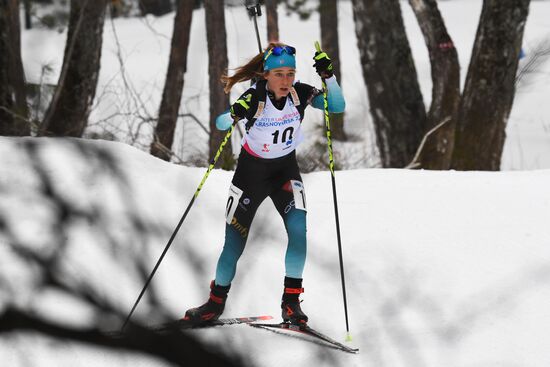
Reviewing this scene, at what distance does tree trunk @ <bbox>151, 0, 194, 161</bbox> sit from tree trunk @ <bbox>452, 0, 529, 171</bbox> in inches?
173

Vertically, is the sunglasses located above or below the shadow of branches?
above

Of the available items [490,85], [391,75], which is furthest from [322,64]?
[391,75]

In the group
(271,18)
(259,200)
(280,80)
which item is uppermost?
(271,18)

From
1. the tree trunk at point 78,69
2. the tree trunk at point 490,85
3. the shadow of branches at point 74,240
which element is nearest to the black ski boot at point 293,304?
the shadow of branches at point 74,240

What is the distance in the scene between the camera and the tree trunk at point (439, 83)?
801cm

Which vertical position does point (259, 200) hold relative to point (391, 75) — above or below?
below

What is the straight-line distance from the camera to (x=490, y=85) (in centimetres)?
771

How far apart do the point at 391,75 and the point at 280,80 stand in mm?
4750

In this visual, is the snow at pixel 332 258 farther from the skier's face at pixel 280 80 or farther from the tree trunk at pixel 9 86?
the tree trunk at pixel 9 86

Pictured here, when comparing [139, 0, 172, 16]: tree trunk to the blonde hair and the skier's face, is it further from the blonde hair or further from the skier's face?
the skier's face

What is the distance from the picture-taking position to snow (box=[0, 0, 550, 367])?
4.37 m

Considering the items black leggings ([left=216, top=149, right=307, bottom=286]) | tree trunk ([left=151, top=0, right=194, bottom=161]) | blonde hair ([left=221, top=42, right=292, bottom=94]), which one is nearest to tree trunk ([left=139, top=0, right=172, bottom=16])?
tree trunk ([left=151, top=0, right=194, bottom=161])

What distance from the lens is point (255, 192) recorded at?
4469 mm

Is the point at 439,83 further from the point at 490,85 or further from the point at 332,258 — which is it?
the point at 332,258
